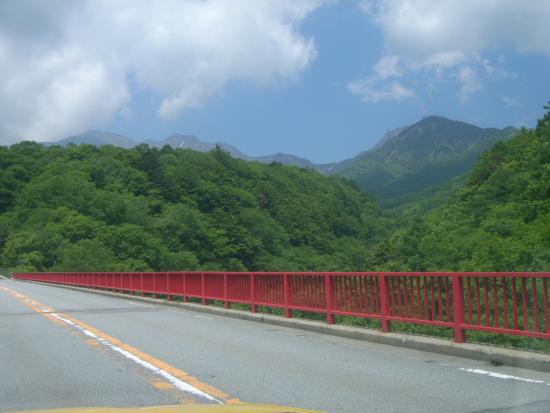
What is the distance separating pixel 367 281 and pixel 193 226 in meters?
109

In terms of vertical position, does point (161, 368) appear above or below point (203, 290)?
below

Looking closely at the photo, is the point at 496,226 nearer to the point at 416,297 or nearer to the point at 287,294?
the point at 287,294

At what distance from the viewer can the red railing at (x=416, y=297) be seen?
882cm

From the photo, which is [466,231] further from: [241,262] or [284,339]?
[241,262]

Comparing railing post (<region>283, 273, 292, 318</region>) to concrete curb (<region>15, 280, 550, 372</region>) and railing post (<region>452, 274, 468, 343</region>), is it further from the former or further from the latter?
railing post (<region>452, 274, 468, 343</region>)

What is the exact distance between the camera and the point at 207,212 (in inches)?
5276

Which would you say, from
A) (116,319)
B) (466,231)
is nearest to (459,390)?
(116,319)

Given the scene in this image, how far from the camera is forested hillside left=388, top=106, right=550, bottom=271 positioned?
34375 mm

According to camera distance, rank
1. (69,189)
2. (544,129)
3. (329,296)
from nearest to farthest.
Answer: (329,296), (544,129), (69,189)

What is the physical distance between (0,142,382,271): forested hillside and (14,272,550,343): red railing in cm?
7771

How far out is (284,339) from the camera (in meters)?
12.1

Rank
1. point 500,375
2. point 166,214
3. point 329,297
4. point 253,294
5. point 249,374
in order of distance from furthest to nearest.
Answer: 1. point 166,214
2. point 253,294
3. point 329,297
4. point 249,374
5. point 500,375

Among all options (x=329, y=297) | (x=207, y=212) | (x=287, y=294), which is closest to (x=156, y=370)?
(x=329, y=297)

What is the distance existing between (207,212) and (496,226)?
9342 centimetres
